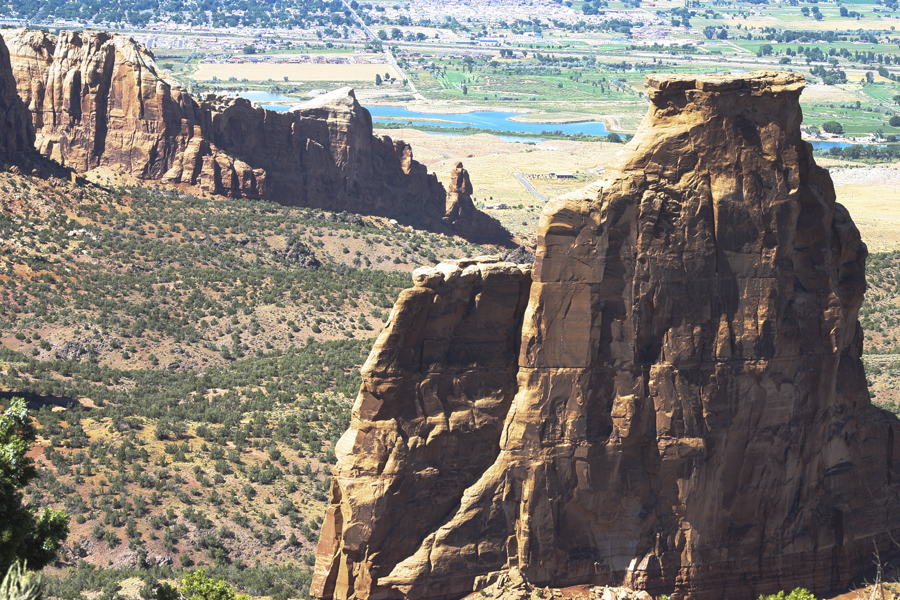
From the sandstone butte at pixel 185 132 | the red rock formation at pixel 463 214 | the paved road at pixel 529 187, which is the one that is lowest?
the paved road at pixel 529 187

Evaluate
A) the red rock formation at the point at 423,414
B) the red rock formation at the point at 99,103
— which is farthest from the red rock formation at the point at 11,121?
the red rock formation at the point at 423,414

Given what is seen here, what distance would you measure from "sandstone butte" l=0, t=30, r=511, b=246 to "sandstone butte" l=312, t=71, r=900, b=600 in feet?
239

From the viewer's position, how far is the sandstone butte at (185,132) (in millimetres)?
101312

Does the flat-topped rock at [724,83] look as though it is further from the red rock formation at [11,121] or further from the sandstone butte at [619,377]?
the red rock formation at [11,121]

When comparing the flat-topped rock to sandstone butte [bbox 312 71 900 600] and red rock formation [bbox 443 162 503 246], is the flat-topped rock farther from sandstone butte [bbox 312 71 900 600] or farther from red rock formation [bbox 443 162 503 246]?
red rock formation [bbox 443 162 503 246]

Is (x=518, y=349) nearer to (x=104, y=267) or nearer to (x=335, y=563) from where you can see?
(x=335, y=563)

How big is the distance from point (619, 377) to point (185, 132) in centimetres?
7480

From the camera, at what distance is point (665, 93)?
35.3m

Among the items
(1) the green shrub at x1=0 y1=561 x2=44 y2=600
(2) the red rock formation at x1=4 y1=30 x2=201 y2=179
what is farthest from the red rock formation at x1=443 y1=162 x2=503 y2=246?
(1) the green shrub at x1=0 y1=561 x2=44 y2=600

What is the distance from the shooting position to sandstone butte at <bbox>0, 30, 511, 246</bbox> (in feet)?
332

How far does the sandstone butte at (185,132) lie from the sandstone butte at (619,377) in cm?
7270

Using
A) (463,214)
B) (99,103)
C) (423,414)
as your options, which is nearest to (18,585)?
(423,414)

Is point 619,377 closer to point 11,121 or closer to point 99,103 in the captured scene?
point 11,121

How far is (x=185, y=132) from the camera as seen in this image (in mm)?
104125
